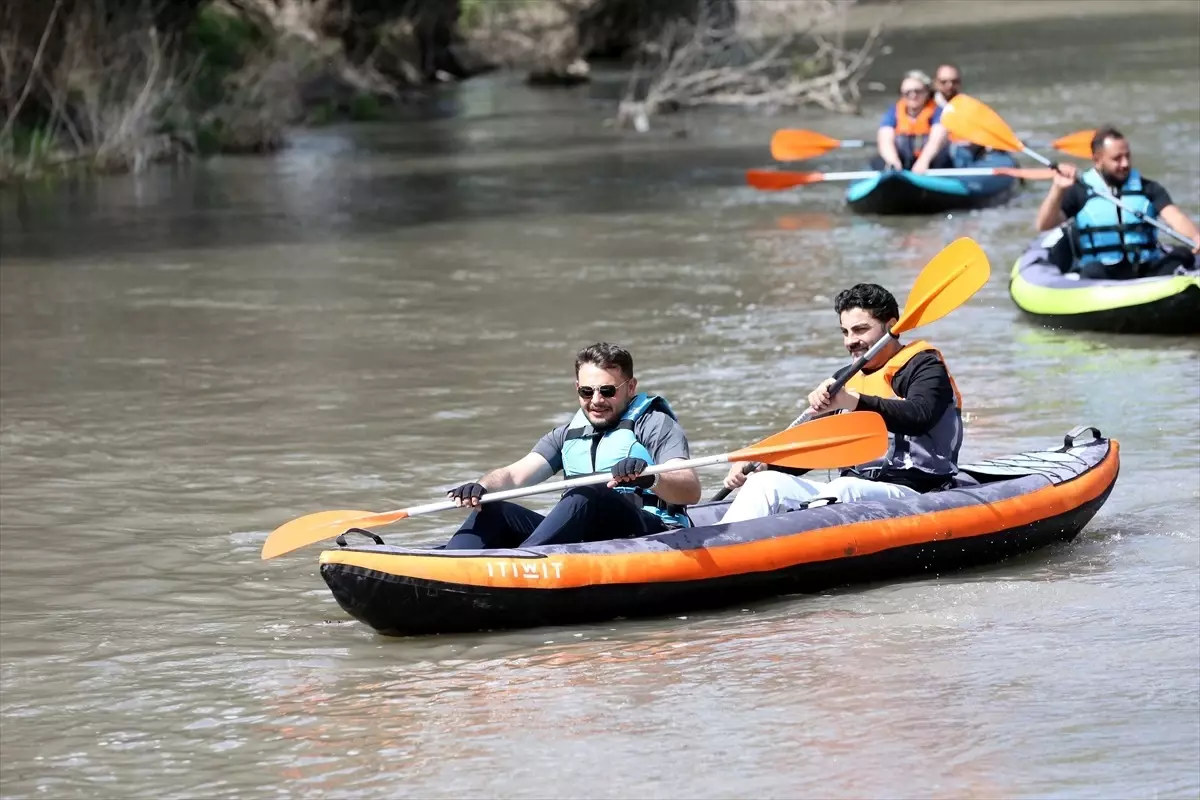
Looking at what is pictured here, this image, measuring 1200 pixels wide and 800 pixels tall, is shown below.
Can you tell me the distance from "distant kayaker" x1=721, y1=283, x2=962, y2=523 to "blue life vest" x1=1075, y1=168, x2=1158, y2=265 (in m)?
4.29

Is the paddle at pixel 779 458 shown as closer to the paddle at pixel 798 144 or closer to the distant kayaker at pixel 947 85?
the paddle at pixel 798 144

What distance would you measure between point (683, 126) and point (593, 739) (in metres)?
19.4

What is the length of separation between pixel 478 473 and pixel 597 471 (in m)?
2.30

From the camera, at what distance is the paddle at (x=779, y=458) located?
631 cm

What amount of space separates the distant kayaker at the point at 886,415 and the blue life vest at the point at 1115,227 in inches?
169

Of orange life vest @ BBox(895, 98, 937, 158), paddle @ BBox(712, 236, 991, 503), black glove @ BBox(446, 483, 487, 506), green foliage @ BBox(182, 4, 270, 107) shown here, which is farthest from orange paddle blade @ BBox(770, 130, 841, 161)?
black glove @ BBox(446, 483, 487, 506)

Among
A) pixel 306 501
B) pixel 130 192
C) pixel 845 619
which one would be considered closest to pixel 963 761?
pixel 845 619

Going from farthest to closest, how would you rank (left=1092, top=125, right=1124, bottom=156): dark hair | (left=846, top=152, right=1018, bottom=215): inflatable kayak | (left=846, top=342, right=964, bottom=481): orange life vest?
(left=846, top=152, right=1018, bottom=215): inflatable kayak, (left=1092, top=125, right=1124, bottom=156): dark hair, (left=846, top=342, right=964, bottom=481): orange life vest

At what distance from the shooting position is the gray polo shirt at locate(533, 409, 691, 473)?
6.37m

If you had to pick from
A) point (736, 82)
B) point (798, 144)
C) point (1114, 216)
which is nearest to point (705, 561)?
point (1114, 216)

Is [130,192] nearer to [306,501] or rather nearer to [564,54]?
[306,501]

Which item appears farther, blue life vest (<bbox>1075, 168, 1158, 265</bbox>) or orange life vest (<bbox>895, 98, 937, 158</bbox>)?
orange life vest (<bbox>895, 98, 937, 158</bbox>)

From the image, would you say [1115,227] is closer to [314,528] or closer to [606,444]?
[606,444]

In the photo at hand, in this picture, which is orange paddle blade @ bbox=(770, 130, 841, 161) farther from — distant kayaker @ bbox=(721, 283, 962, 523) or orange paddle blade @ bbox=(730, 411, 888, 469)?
orange paddle blade @ bbox=(730, 411, 888, 469)
